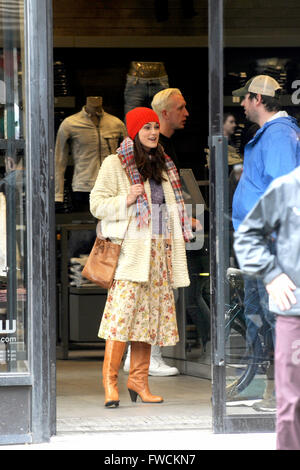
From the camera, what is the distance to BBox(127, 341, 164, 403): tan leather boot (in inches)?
250

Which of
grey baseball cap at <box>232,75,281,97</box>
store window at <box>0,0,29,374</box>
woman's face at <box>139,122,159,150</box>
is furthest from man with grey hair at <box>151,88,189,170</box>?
store window at <box>0,0,29,374</box>

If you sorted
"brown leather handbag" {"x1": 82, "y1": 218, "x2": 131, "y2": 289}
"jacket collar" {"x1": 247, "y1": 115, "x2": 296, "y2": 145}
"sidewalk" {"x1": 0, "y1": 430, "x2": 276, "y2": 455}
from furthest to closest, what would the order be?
"brown leather handbag" {"x1": 82, "y1": 218, "x2": 131, "y2": 289}
"jacket collar" {"x1": 247, "y1": 115, "x2": 296, "y2": 145}
"sidewalk" {"x1": 0, "y1": 430, "x2": 276, "y2": 455}

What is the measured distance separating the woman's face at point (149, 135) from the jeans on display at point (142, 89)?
175 centimetres

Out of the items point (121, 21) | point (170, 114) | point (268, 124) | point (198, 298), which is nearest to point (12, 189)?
point (268, 124)

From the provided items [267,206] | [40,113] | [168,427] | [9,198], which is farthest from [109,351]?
[267,206]

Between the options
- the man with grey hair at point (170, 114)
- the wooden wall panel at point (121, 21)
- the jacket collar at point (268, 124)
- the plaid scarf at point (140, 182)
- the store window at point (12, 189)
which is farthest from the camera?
the wooden wall panel at point (121, 21)

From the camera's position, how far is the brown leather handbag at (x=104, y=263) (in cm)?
618

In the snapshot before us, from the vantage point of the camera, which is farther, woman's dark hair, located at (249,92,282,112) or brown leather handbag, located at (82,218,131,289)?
brown leather handbag, located at (82,218,131,289)

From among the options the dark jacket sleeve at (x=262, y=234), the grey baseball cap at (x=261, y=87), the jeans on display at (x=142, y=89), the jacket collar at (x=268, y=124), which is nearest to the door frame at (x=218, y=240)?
the jacket collar at (x=268, y=124)

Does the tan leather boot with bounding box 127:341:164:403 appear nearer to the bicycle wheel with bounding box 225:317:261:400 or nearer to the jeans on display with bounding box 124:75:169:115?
the bicycle wheel with bounding box 225:317:261:400

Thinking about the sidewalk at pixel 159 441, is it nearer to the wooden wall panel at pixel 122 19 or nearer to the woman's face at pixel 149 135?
the woman's face at pixel 149 135

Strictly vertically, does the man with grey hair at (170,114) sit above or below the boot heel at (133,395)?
above

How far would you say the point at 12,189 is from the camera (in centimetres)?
552

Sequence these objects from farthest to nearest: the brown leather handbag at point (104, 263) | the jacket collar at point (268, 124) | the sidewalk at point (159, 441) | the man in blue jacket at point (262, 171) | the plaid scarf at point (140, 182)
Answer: the plaid scarf at point (140, 182), the brown leather handbag at point (104, 263), the jacket collar at point (268, 124), the man in blue jacket at point (262, 171), the sidewalk at point (159, 441)
